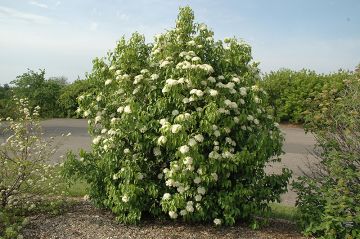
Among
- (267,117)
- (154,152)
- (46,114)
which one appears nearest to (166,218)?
(154,152)

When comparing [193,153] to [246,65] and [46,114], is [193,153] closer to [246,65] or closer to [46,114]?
[246,65]

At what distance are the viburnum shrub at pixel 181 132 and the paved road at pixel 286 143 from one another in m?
2.12

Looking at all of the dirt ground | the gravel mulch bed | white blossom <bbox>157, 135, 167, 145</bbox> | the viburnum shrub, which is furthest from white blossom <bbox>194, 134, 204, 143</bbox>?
the dirt ground

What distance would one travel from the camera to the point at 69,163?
5.28 meters

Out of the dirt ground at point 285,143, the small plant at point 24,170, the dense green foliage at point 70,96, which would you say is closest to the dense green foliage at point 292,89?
the dirt ground at point 285,143

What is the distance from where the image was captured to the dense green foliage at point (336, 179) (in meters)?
4.43

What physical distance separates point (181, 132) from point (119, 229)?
136 cm

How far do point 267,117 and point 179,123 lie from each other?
1304mm

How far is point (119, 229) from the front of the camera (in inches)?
191

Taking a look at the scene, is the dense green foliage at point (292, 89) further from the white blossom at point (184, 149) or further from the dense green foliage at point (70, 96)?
the white blossom at point (184, 149)

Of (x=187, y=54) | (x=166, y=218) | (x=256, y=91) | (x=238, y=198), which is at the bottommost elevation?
(x=166, y=218)

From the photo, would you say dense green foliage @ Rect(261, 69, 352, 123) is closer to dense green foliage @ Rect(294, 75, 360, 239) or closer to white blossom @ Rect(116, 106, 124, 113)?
dense green foliage @ Rect(294, 75, 360, 239)

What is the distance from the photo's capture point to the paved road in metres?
9.38

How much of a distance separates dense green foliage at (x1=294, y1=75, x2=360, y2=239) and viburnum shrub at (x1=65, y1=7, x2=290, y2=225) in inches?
16.8
